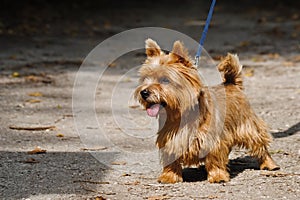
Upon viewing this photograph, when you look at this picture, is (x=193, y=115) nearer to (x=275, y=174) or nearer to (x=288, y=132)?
(x=275, y=174)

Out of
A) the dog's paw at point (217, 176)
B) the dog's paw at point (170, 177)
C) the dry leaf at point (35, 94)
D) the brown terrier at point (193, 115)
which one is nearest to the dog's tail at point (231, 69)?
the brown terrier at point (193, 115)

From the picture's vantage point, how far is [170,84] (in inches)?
186

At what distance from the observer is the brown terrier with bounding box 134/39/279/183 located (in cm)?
473

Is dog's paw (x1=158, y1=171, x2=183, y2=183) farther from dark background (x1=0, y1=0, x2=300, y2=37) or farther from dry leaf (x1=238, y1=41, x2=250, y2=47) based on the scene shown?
dark background (x1=0, y1=0, x2=300, y2=37)

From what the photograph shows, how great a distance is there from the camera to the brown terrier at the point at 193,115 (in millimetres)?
4734

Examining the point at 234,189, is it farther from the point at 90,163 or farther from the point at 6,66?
the point at 6,66

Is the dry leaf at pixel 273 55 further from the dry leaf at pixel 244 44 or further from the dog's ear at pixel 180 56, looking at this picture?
the dog's ear at pixel 180 56

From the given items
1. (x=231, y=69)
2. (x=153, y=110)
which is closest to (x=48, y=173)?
(x=153, y=110)

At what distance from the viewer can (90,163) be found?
19.0 ft

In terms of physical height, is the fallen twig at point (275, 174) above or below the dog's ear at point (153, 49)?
below

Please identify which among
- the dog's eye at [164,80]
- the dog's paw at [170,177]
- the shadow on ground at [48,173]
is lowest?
the shadow on ground at [48,173]

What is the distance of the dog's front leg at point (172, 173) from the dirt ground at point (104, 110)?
0.27ft

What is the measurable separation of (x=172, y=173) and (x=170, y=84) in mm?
786

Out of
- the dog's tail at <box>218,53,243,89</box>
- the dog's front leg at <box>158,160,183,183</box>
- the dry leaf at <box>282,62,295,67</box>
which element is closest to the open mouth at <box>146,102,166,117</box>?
the dog's front leg at <box>158,160,183,183</box>
